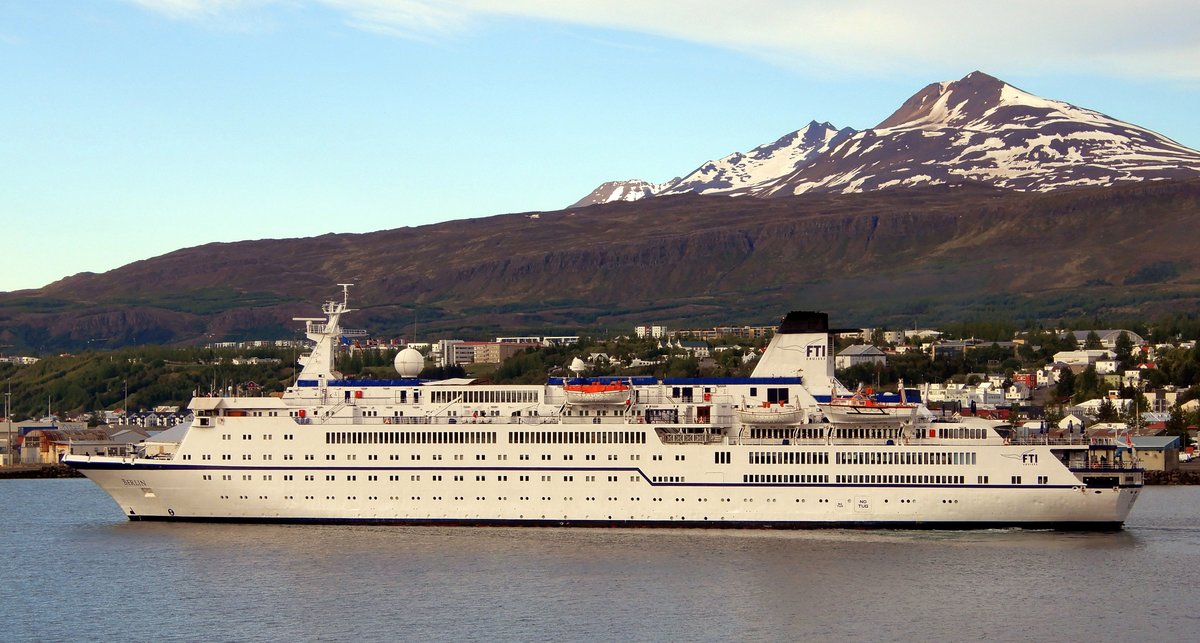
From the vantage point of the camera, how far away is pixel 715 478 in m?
42.8

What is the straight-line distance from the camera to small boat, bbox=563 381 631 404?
144 feet

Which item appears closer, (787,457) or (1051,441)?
(787,457)

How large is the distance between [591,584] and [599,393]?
9.73 meters

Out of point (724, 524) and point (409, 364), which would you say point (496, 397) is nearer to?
point (409, 364)

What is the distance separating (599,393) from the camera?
4394cm

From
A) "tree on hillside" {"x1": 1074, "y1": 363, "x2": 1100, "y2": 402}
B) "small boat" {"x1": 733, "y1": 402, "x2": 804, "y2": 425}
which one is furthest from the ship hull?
"tree on hillside" {"x1": 1074, "y1": 363, "x2": 1100, "y2": 402}

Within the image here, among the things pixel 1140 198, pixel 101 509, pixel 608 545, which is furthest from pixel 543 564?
pixel 1140 198

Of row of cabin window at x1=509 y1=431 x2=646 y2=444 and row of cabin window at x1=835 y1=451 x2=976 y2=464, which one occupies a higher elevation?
row of cabin window at x1=509 y1=431 x2=646 y2=444

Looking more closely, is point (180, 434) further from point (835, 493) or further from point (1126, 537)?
point (1126, 537)

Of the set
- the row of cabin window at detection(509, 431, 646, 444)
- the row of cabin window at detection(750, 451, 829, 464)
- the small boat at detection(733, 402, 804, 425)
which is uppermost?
the small boat at detection(733, 402, 804, 425)

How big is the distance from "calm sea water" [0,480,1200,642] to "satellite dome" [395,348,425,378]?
5.88 meters

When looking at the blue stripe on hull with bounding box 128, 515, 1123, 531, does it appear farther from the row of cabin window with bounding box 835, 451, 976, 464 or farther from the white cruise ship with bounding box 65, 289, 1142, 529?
the row of cabin window with bounding box 835, 451, 976, 464

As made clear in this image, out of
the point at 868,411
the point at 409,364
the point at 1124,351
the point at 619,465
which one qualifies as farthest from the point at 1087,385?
the point at 619,465

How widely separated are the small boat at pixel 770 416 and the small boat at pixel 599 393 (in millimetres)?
3280
